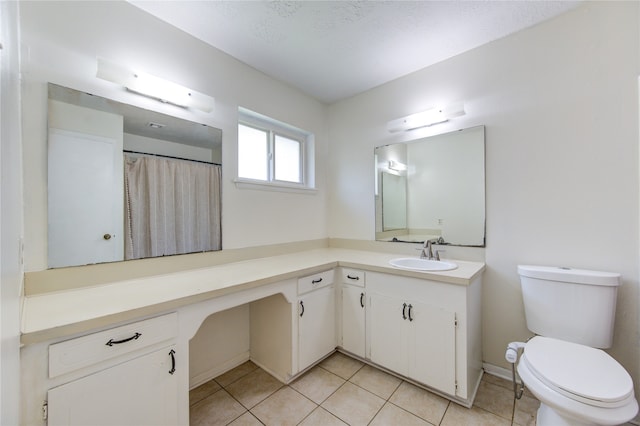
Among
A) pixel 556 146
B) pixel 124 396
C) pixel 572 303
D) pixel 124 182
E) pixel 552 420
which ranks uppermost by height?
pixel 556 146

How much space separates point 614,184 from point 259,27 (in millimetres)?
2362

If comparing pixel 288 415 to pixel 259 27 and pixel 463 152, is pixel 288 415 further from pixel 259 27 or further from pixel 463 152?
pixel 259 27

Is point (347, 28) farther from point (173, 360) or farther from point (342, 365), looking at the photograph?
point (342, 365)

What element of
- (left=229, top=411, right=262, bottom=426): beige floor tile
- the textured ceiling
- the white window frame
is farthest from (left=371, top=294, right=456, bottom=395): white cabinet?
the textured ceiling

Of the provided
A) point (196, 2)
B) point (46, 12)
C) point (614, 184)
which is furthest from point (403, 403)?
point (46, 12)

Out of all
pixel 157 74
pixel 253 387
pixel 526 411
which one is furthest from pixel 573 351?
pixel 157 74

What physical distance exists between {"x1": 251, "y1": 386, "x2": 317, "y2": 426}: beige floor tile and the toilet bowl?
46.5 inches

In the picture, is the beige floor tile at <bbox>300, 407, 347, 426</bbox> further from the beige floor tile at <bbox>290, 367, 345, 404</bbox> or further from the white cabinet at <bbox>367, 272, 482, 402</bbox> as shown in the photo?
the white cabinet at <bbox>367, 272, 482, 402</bbox>

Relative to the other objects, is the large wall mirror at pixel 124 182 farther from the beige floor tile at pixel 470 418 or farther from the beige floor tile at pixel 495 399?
the beige floor tile at pixel 495 399

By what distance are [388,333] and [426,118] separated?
67.5 inches

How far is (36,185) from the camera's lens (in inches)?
46.4

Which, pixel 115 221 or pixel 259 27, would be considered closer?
pixel 115 221

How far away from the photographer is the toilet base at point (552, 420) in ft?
3.54

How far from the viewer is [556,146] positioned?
1.60 meters
